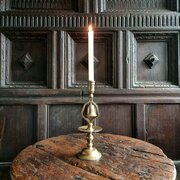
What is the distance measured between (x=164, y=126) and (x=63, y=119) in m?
0.74

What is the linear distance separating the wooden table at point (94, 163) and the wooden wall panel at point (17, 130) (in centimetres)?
54

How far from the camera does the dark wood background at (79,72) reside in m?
1.76

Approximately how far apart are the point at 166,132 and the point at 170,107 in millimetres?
185

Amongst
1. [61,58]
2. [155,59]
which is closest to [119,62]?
[155,59]

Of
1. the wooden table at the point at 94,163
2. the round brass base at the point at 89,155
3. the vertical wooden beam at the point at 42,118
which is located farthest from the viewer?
the vertical wooden beam at the point at 42,118

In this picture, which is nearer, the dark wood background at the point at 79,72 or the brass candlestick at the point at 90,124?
the brass candlestick at the point at 90,124

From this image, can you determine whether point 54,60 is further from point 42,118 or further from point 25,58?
point 42,118

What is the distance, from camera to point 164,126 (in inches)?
70.7

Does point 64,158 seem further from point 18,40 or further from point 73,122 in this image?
point 18,40

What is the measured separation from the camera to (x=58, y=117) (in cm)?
178

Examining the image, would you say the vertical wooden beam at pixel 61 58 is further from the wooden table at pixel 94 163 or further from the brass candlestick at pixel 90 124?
the brass candlestick at pixel 90 124

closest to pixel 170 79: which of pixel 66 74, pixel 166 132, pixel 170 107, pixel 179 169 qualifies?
pixel 170 107

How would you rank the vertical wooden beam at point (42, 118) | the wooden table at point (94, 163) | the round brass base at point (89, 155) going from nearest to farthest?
the wooden table at point (94, 163) < the round brass base at point (89, 155) < the vertical wooden beam at point (42, 118)

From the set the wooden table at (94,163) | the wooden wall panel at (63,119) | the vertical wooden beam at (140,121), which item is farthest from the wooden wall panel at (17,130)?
the vertical wooden beam at (140,121)
